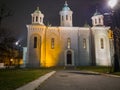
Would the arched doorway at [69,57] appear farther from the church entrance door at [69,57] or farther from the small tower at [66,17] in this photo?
the small tower at [66,17]

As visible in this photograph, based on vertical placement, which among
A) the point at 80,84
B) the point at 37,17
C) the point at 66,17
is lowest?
the point at 80,84

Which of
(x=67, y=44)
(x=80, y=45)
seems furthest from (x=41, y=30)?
(x=80, y=45)

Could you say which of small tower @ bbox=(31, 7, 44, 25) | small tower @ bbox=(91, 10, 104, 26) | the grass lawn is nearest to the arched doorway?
small tower @ bbox=(31, 7, 44, 25)

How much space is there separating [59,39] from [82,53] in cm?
709

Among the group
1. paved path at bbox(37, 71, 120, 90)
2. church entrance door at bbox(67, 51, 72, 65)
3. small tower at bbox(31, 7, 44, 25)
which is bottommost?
paved path at bbox(37, 71, 120, 90)

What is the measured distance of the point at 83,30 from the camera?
48.8 meters

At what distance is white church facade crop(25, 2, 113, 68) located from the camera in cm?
4538

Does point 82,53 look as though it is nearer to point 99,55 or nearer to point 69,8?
point 99,55

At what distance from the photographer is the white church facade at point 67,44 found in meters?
45.4

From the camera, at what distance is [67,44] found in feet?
155

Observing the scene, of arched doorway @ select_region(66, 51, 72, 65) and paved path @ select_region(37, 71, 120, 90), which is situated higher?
arched doorway @ select_region(66, 51, 72, 65)

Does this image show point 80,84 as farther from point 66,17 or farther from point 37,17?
point 66,17

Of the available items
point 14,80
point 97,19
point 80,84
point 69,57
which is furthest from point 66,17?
point 80,84

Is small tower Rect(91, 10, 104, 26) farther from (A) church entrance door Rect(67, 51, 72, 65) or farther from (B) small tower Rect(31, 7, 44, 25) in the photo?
(B) small tower Rect(31, 7, 44, 25)
